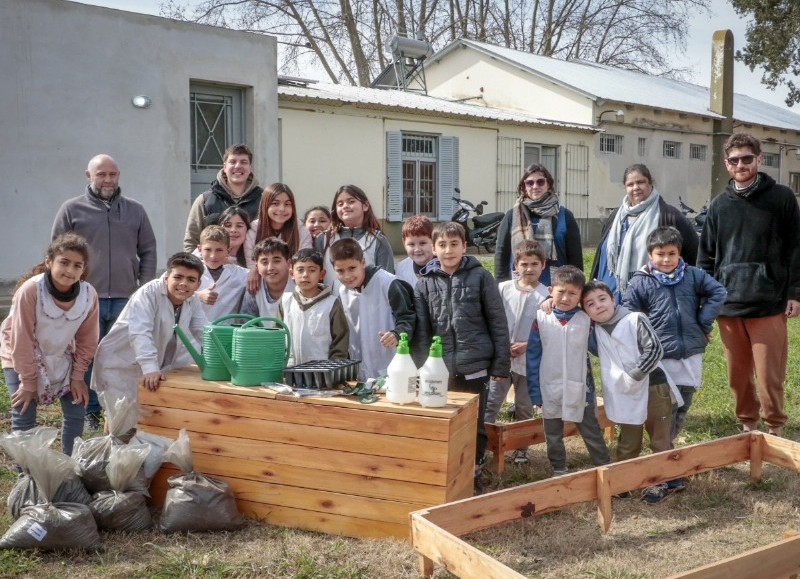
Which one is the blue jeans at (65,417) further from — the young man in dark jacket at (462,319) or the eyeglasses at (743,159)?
the eyeglasses at (743,159)

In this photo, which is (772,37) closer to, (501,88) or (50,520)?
(501,88)

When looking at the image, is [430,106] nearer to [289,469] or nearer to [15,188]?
[15,188]

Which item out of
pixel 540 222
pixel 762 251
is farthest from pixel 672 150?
pixel 540 222

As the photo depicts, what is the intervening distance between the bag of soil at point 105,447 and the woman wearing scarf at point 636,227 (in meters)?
2.97

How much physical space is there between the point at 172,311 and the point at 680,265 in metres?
2.81

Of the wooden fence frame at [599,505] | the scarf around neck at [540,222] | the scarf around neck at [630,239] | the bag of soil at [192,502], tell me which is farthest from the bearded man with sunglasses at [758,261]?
the bag of soil at [192,502]

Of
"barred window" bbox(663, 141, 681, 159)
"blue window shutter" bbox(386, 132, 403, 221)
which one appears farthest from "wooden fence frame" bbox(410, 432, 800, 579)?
"barred window" bbox(663, 141, 681, 159)

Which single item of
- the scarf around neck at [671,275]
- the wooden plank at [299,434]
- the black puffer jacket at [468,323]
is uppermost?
the scarf around neck at [671,275]

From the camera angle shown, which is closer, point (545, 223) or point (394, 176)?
point (545, 223)

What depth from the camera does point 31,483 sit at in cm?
390

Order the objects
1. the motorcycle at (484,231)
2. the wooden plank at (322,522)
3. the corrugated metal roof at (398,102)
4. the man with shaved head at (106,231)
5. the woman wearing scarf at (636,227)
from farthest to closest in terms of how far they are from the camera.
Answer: the motorcycle at (484,231) → the corrugated metal roof at (398,102) → the man with shaved head at (106,231) → the woman wearing scarf at (636,227) → the wooden plank at (322,522)

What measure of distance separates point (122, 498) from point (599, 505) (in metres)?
2.22

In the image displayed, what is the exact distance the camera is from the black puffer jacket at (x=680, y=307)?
4715mm

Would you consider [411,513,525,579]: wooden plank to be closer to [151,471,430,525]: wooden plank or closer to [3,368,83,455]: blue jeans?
[151,471,430,525]: wooden plank
